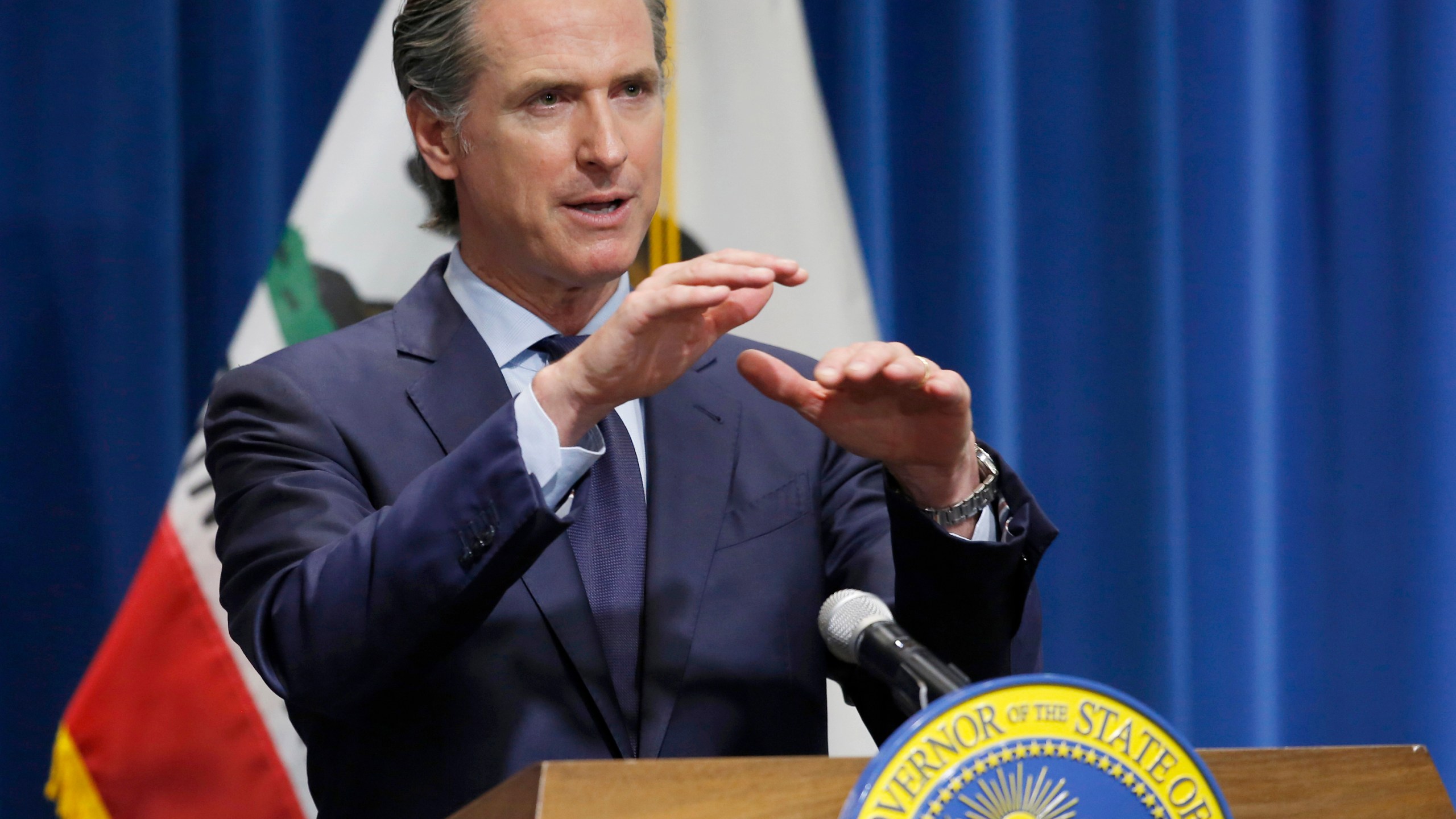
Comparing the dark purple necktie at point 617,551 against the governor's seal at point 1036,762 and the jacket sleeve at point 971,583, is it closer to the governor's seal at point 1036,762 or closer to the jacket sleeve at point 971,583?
the jacket sleeve at point 971,583

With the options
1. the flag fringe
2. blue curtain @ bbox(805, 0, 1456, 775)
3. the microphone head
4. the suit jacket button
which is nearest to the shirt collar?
the suit jacket button

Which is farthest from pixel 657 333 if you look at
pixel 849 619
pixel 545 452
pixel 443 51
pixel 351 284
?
pixel 351 284

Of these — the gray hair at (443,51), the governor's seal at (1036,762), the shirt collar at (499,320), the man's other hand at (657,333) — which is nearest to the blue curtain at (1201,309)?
the gray hair at (443,51)

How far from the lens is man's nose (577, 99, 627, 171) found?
55.4 inches

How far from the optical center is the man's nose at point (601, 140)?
1.41 metres

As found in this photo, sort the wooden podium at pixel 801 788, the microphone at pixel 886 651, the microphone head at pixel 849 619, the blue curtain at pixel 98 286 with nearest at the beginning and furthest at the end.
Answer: the wooden podium at pixel 801 788 < the microphone at pixel 886 651 < the microphone head at pixel 849 619 < the blue curtain at pixel 98 286

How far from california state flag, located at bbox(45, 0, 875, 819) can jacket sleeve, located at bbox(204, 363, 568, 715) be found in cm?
70

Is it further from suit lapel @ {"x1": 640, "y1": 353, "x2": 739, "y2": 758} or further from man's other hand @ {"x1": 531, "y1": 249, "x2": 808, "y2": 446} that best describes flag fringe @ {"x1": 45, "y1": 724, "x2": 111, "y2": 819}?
man's other hand @ {"x1": 531, "y1": 249, "x2": 808, "y2": 446}

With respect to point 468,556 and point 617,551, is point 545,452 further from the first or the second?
point 617,551

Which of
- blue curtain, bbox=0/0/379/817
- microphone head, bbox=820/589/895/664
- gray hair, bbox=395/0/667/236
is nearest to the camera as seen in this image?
microphone head, bbox=820/589/895/664

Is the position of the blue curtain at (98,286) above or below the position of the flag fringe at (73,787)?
above

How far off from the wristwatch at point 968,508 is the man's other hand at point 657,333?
0.25 meters

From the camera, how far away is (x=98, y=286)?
206 cm

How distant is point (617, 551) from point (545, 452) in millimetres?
231
